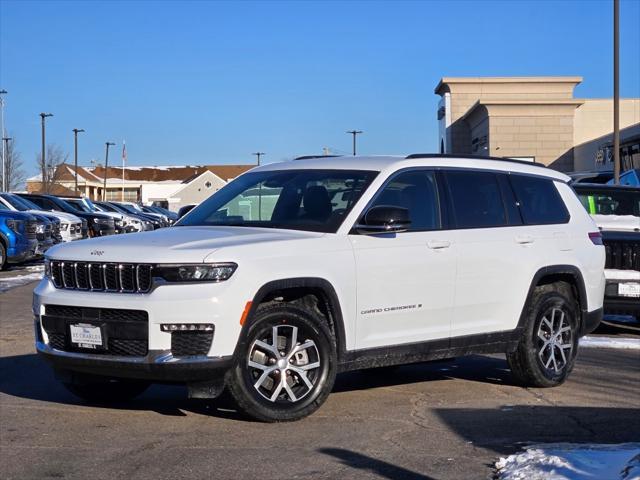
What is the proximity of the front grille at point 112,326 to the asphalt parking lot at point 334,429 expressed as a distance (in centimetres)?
58

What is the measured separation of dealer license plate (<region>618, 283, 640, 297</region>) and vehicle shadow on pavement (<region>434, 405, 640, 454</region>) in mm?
4412

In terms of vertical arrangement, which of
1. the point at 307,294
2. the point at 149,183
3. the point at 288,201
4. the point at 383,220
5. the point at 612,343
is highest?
the point at 149,183

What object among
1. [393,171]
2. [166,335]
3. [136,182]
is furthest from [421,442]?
[136,182]

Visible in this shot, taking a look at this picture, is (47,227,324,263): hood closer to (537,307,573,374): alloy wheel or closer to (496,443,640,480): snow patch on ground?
(496,443,640,480): snow patch on ground

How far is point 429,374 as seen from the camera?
909 cm

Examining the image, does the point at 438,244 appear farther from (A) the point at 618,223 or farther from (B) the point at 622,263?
(A) the point at 618,223

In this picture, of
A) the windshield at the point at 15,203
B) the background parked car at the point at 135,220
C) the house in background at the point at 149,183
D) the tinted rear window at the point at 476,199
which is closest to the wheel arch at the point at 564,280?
the tinted rear window at the point at 476,199

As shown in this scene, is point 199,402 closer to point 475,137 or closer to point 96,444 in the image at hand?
point 96,444

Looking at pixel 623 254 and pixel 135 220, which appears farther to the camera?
pixel 135 220

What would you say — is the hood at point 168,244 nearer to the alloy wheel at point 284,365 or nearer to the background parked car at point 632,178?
the alloy wheel at point 284,365

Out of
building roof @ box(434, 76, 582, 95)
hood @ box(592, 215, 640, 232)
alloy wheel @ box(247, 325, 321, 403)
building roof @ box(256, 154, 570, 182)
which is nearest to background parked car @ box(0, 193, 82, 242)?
hood @ box(592, 215, 640, 232)

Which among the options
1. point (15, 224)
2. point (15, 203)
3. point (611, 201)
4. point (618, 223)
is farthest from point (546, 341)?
point (15, 203)

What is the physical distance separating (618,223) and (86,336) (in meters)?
8.13

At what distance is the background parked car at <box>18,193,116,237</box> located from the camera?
29156mm
